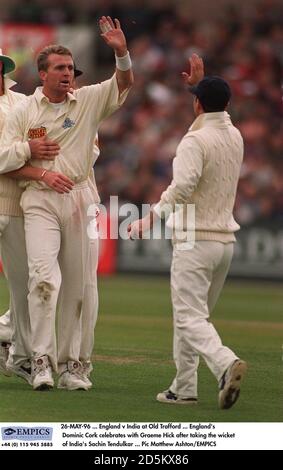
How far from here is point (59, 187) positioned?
28.8 ft

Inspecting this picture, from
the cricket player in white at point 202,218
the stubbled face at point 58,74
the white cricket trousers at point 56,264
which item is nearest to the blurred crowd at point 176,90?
the white cricket trousers at point 56,264

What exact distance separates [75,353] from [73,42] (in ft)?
54.5

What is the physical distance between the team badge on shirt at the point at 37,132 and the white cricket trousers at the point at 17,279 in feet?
2.17

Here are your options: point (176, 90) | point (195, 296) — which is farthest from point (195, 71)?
point (176, 90)

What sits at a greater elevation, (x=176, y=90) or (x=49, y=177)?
(x=176, y=90)

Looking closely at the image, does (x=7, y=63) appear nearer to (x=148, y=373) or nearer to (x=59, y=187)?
(x=59, y=187)

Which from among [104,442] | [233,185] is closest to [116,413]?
[104,442]

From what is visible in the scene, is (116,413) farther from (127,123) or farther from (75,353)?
(127,123)

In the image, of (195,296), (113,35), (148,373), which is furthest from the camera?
(148,373)

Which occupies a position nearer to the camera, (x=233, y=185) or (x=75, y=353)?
(x=233, y=185)

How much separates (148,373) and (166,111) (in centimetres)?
1460

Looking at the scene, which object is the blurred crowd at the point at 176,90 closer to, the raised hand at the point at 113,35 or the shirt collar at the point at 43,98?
the shirt collar at the point at 43,98

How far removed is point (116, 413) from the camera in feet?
26.6

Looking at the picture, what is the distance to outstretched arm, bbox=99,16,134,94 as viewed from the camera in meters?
8.74
